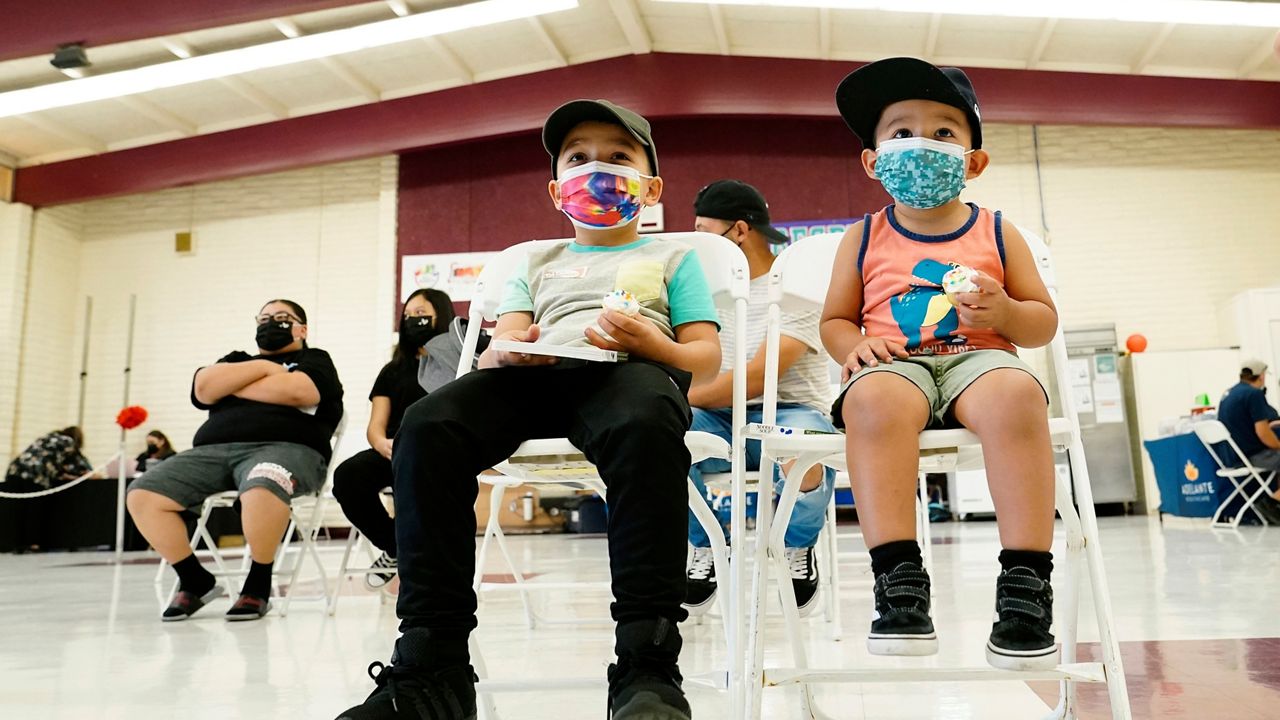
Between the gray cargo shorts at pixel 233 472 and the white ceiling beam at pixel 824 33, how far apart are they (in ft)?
21.1

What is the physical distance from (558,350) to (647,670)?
456 millimetres

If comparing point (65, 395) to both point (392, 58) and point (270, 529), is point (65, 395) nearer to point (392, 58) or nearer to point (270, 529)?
point (392, 58)

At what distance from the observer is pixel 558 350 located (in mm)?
1402

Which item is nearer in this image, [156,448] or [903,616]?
[903,616]

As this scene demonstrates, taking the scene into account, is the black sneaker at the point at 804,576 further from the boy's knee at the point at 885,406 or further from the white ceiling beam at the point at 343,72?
the white ceiling beam at the point at 343,72

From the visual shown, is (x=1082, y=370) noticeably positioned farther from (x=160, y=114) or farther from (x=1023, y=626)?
(x=160, y=114)

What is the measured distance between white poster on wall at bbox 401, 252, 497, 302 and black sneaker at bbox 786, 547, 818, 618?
7645 millimetres

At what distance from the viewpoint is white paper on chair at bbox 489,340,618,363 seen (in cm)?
140

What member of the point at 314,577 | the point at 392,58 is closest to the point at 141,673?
the point at 314,577

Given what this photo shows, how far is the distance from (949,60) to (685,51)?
247 centimetres

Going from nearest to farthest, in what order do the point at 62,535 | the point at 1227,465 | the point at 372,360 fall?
the point at 1227,465 → the point at 62,535 → the point at 372,360

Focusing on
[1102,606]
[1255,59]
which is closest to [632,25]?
[1255,59]

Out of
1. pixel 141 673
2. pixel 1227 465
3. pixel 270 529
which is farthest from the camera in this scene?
pixel 1227 465

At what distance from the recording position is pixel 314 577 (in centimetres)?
482
